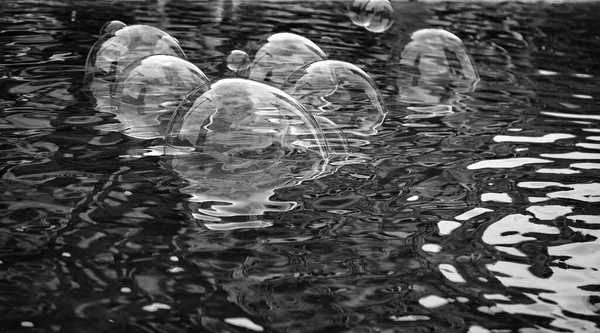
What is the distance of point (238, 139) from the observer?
6.28m

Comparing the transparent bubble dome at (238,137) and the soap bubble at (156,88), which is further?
the soap bubble at (156,88)

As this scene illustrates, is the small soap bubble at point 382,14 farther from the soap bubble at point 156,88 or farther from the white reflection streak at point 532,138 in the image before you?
the soap bubble at point 156,88

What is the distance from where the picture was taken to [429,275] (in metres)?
4.80

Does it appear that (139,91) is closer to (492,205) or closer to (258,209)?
(258,209)

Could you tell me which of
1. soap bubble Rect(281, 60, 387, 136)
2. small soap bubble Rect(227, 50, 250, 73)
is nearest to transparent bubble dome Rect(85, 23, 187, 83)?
small soap bubble Rect(227, 50, 250, 73)

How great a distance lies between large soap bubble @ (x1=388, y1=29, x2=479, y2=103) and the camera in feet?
35.7

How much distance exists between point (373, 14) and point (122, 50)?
5699 millimetres

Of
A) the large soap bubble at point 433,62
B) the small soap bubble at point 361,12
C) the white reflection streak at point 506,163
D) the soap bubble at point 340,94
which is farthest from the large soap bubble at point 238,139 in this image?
the small soap bubble at point 361,12

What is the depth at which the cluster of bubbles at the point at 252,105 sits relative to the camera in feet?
20.5

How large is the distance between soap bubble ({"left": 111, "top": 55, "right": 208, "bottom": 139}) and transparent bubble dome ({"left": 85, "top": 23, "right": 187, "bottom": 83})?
4.06 ft

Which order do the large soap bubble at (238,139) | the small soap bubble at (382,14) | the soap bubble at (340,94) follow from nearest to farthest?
the large soap bubble at (238,139) < the soap bubble at (340,94) < the small soap bubble at (382,14)

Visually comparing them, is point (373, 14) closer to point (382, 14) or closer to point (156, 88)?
point (382, 14)

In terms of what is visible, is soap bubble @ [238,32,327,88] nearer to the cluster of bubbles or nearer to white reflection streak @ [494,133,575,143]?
the cluster of bubbles

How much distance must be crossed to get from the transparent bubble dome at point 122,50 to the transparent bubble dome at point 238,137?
3.27m
